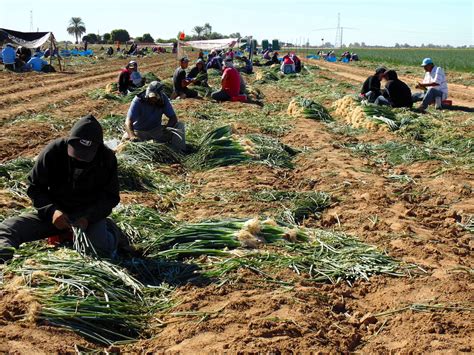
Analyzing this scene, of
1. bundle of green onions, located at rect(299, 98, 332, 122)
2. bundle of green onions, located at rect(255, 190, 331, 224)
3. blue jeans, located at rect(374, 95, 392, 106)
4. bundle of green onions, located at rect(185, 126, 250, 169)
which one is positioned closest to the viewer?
bundle of green onions, located at rect(255, 190, 331, 224)

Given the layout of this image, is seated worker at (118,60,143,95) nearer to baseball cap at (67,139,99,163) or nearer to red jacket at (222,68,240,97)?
red jacket at (222,68,240,97)

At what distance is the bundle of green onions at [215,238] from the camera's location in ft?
14.0

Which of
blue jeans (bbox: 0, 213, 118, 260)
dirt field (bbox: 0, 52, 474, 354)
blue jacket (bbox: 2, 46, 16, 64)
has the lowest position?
dirt field (bbox: 0, 52, 474, 354)

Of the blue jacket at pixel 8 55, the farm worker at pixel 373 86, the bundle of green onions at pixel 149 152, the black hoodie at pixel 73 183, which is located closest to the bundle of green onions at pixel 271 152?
the bundle of green onions at pixel 149 152

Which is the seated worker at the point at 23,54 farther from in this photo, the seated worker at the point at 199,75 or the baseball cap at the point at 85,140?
the baseball cap at the point at 85,140

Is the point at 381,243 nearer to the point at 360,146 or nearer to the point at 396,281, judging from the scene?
the point at 396,281

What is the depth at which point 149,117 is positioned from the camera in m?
7.77

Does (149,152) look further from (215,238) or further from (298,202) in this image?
(215,238)

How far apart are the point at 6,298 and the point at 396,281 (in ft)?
8.57

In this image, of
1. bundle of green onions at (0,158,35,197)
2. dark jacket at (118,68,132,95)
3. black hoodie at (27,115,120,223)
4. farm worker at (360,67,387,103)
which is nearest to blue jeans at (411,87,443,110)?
farm worker at (360,67,387,103)

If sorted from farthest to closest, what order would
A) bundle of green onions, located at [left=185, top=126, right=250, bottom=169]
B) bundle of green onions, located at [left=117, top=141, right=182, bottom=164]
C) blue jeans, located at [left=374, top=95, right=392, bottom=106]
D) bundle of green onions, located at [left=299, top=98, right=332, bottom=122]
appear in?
blue jeans, located at [left=374, top=95, right=392, bottom=106] < bundle of green onions, located at [left=299, top=98, right=332, bottom=122] < bundle of green onions, located at [left=185, top=126, right=250, bottom=169] < bundle of green onions, located at [left=117, top=141, right=182, bottom=164]

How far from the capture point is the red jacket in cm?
1352

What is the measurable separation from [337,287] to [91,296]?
1.70 metres

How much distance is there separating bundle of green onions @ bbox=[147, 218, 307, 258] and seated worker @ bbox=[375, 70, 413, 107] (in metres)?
7.94
